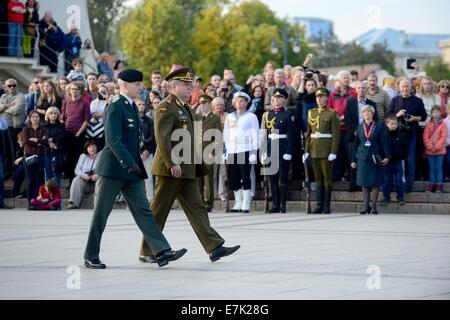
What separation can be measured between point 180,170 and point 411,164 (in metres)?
9.67

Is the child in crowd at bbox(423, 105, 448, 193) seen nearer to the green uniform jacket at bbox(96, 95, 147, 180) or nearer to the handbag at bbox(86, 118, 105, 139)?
the handbag at bbox(86, 118, 105, 139)

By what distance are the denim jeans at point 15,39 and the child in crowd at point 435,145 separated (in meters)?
14.7

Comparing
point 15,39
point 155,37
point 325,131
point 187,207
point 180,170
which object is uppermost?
point 155,37

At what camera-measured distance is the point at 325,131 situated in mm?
21828

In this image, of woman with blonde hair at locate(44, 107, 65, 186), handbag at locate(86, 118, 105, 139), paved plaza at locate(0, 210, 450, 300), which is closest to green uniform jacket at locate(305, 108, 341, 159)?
paved plaza at locate(0, 210, 450, 300)

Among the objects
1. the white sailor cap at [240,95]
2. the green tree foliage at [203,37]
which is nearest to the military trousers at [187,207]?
the white sailor cap at [240,95]

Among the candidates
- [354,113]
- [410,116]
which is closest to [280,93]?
[354,113]

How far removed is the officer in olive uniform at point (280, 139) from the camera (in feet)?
72.8

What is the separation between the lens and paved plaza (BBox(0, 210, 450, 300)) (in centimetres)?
1057

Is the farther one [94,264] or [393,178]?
[393,178]

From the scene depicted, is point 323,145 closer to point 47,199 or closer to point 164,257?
point 47,199

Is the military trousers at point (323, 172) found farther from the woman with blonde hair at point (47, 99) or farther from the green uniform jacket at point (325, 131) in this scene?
the woman with blonde hair at point (47, 99)
